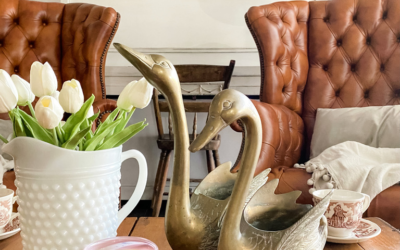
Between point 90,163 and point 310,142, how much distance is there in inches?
40.3

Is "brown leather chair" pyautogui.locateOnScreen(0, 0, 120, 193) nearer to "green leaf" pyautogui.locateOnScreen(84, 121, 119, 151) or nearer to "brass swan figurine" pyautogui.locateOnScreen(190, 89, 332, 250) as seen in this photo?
"green leaf" pyautogui.locateOnScreen(84, 121, 119, 151)

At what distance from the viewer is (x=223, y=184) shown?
0.45 meters

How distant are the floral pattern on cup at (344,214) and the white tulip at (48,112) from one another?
15.3 inches

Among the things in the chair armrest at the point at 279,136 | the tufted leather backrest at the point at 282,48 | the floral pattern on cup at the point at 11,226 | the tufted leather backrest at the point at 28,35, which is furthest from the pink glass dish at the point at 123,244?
the tufted leather backrest at the point at 28,35

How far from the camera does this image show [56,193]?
353 mm

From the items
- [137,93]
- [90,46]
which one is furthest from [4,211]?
[90,46]

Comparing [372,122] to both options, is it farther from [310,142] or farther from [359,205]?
[359,205]

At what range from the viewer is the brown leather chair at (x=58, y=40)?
131 cm

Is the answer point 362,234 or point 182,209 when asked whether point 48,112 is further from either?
point 362,234

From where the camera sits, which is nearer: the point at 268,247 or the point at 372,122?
the point at 268,247

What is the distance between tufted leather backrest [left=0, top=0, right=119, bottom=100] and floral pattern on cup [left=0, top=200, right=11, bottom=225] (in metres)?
0.88

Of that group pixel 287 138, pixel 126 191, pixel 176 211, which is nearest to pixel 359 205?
pixel 176 211

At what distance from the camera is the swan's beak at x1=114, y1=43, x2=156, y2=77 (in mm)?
298

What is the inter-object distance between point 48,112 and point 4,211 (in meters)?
→ 0.26
